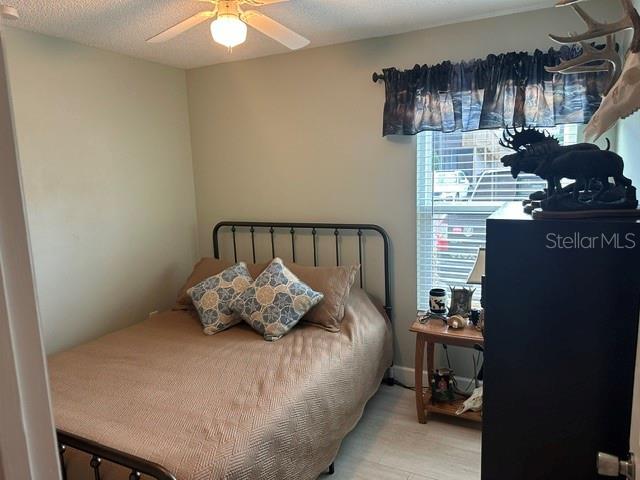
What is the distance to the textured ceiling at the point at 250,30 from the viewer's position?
7.64 feet

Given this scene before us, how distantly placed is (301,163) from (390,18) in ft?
3.77

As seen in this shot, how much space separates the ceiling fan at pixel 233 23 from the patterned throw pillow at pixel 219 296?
4.78ft

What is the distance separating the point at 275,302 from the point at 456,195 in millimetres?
1328

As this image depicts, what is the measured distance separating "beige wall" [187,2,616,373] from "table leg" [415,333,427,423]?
0.47 m

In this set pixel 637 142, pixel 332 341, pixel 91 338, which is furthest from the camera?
pixel 91 338

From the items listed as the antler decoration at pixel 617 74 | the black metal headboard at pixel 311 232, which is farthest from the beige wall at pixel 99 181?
the antler decoration at pixel 617 74

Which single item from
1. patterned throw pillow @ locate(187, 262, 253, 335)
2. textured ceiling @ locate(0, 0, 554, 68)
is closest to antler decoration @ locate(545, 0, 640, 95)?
textured ceiling @ locate(0, 0, 554, 68)

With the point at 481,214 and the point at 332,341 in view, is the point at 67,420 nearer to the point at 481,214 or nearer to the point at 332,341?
the point at 332,341

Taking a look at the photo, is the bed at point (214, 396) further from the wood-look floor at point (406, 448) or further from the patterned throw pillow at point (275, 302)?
the wood-look floor at point (406, 448)

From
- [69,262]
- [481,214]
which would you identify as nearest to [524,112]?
[481,214]

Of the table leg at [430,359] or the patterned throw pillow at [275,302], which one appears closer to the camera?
the patterned throw pillow at [275,302]

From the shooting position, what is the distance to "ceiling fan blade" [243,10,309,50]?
210 centimetres

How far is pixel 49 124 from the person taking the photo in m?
2.74

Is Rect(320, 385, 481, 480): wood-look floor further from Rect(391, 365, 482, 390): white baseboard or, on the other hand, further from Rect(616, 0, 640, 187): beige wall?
Rect(616, 0, 640, 187): beige wall
